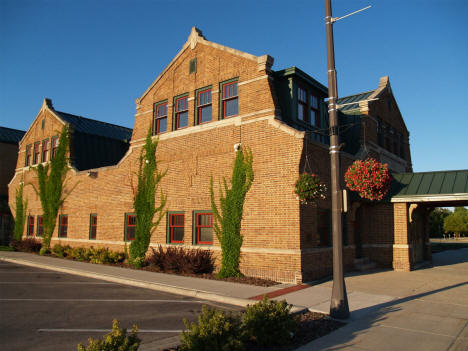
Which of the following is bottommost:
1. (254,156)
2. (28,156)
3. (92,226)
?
(92,226)

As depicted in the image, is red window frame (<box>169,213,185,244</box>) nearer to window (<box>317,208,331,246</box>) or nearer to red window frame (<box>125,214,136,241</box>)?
red window frame (<box>125,214,136,241</box>)

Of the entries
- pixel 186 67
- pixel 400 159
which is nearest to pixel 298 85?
pixel 186 67

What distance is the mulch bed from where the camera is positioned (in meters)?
6.70

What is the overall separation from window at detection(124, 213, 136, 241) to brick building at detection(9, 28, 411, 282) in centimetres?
8

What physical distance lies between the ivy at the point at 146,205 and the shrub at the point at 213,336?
12.6m

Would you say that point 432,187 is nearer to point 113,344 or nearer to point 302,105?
point 302,105

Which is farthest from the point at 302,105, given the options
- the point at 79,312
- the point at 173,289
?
the point at 79,312

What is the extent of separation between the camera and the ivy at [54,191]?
84.3ft

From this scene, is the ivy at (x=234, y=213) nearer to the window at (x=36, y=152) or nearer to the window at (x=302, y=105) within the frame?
the window at (x=302, y=105)

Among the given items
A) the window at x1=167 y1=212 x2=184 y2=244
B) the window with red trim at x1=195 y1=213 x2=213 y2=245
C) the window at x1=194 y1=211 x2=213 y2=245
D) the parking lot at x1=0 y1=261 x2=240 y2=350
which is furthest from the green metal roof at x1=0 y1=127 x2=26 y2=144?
the window with red trim at x1=195 y1=213 x2=213 y2=245

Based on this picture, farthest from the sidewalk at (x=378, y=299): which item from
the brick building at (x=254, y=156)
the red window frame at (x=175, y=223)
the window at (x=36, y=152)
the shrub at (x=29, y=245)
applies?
the window at (x=36, y=152)

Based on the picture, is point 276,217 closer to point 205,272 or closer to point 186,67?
point 205,272

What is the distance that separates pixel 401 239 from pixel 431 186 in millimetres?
2955

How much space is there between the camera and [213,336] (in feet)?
19.1
